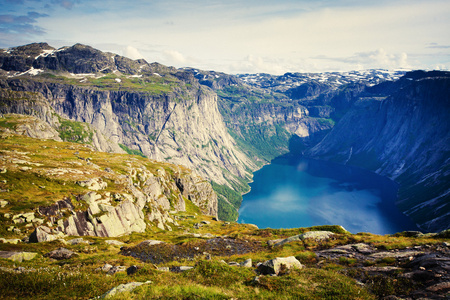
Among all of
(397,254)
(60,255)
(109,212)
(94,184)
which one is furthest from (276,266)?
(94,184)

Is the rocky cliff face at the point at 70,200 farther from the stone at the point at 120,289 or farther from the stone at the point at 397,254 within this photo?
the stone at the point at 397,254

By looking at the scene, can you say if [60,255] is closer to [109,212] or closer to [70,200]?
[70,200]

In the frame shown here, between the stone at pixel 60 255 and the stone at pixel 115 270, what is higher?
the stone at pixel 115 270

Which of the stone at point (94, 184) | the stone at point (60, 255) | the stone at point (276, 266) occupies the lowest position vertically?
the stone at point (94, 184)

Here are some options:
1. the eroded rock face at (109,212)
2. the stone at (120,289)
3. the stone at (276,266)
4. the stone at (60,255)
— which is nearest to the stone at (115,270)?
the stone at (120,289)

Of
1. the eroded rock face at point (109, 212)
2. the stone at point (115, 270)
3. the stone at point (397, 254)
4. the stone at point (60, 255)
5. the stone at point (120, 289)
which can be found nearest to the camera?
the stone at point (120, 289)

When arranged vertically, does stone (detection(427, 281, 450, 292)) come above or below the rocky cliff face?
above

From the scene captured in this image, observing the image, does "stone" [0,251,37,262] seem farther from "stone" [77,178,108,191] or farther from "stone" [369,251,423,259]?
"stone" [77,178,108,191]

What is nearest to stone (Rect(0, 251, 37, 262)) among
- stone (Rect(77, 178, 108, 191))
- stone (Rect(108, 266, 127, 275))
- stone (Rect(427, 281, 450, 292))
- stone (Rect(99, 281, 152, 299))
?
stone (Rect(108, 266, 127, 275))

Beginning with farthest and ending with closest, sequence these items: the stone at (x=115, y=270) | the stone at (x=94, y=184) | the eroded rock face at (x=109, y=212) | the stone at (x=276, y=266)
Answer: the stone at (x=94, y=184), the eroded rock face at (x=109, y=212), the stone at (x=115, y=270), the stone at (x=276, y=266)

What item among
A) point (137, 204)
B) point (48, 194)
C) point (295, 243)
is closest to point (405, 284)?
point (295, 243)

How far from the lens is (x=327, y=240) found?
3725cm

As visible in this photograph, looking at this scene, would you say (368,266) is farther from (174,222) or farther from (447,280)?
(174,222)

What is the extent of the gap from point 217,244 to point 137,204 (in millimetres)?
50126
